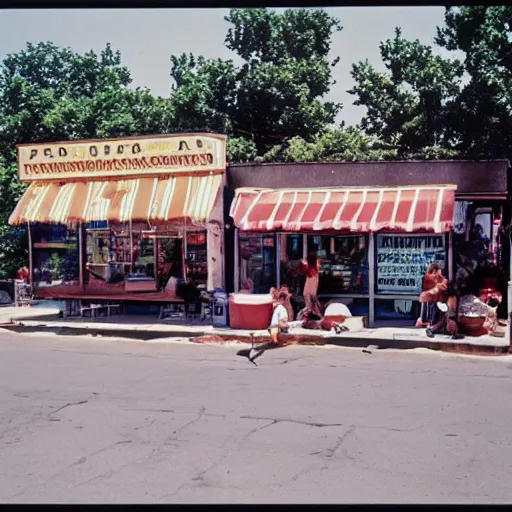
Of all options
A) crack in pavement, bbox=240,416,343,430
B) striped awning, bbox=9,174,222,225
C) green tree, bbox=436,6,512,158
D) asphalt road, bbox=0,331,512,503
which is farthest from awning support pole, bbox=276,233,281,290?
green tree, bbox=436,6,512,158

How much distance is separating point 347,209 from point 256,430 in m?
8.58

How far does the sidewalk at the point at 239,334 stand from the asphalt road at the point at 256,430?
95cm

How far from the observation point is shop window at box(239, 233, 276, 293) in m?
16.8

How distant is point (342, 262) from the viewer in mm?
16312

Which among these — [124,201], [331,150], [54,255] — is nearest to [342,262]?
Result: [124,201]

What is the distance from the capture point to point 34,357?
12328 mm

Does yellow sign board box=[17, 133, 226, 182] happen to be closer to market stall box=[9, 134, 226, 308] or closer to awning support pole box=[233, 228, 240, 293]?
market stall box=[9, 134, 226, 308]

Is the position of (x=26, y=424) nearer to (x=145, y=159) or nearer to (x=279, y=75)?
(x=145, y=159)

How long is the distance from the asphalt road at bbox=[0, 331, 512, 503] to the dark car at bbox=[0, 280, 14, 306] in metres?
10.5

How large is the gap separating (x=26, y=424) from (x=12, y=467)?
5.01 feet

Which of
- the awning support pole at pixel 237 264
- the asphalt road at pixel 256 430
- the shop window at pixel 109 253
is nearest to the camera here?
the asphalt road at pixel 256 430

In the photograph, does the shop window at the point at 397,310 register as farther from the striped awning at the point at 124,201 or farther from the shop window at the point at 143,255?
the shop window at the point at 143,255

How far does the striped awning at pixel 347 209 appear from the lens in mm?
14469

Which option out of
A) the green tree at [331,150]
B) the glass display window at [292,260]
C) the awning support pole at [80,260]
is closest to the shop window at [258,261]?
the glass display window at [292,260]
